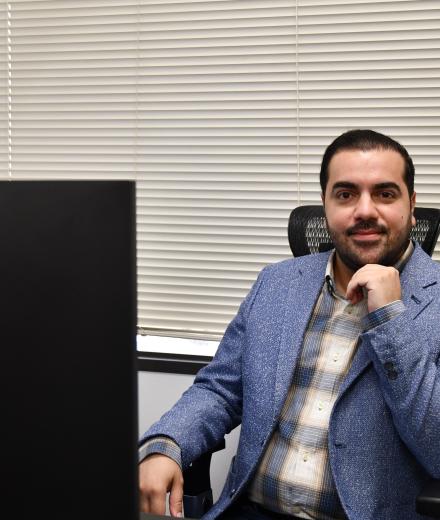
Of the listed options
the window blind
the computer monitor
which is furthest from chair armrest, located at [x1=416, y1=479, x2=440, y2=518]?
the window blind

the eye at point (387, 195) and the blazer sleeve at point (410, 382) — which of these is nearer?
the blazer sleeve at point (410, 382)

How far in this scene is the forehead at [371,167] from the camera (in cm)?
172

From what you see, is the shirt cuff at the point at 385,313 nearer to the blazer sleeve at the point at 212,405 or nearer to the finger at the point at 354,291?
the finger at the point at 354,291

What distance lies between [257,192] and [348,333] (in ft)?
2.73

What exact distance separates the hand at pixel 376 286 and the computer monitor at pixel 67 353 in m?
1.06

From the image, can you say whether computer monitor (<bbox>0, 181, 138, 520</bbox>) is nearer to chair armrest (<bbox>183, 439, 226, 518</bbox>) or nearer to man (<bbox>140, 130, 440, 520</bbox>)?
man (<bbox>140, 130, 440, 520</bbox>)

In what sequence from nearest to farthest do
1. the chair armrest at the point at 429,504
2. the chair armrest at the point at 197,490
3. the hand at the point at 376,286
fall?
1. the chair armrest at the point at 429,504
2. the hand at the point at 376,286
3. the chair armrest at the point at 197,490

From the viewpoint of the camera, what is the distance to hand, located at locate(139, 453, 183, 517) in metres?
1.40

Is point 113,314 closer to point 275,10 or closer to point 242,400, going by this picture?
point 242,400

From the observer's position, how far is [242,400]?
6.07 feet

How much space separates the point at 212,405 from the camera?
5.81 feet

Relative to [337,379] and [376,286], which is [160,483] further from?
[376,286]

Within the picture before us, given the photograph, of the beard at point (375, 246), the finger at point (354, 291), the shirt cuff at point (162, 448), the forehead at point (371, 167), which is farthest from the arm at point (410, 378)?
the shirt cuff at point (162, 448)

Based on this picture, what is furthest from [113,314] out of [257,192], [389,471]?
[257,192]
